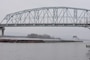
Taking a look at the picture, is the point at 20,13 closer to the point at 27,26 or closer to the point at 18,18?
the point at 18,18

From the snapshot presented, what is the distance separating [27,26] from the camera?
128 m

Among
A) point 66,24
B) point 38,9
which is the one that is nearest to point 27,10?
point 38,9

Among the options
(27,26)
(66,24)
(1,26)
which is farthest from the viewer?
(1,26)

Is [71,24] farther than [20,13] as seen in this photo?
No

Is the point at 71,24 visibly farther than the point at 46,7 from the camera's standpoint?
No

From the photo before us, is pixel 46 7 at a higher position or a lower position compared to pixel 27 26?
higher

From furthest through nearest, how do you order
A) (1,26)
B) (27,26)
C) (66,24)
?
(1,26) < (27,26) < (66,24)
